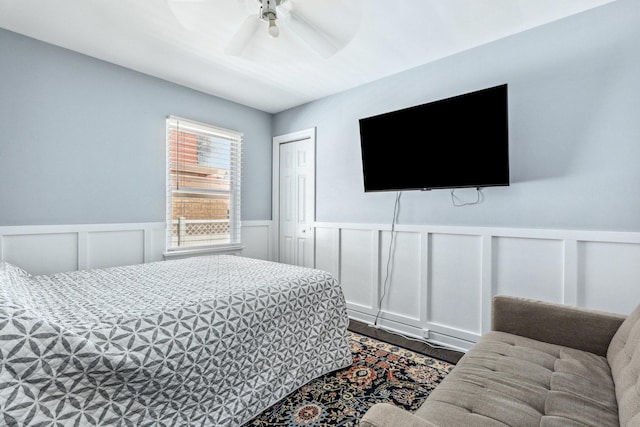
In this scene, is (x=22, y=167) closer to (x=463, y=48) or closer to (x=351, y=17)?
(x=351, y=17)

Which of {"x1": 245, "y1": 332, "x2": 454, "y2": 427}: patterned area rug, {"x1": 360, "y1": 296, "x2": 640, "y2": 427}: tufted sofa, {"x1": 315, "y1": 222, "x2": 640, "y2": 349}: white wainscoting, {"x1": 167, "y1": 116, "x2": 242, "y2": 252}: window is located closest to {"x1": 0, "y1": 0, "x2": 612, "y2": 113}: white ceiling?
{"x1": 167, "y1": 116, "x2": 242, "y2": 252}: window

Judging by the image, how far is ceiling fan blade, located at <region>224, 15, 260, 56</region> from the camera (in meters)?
1.77

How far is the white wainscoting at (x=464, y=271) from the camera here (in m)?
2.04

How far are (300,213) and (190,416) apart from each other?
106 inches

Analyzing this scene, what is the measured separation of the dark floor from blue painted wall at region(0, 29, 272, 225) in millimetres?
2345

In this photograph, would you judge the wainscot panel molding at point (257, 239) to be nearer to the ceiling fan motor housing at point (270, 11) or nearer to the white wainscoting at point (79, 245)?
the white wainscoting at point (79, 245)

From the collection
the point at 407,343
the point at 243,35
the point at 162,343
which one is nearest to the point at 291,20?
the point at 243,35

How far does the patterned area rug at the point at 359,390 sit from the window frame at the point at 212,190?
2.02 m

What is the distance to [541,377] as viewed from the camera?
1.27m

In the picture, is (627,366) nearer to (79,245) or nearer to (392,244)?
(392,244)

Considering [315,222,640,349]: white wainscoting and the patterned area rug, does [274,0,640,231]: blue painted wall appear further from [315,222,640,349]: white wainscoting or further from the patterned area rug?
the patterned area rug

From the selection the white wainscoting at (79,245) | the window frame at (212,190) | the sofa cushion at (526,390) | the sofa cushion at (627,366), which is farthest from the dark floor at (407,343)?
the white wainscoting at (79,245)

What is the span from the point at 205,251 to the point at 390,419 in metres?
3.03

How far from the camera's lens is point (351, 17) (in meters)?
1.71
